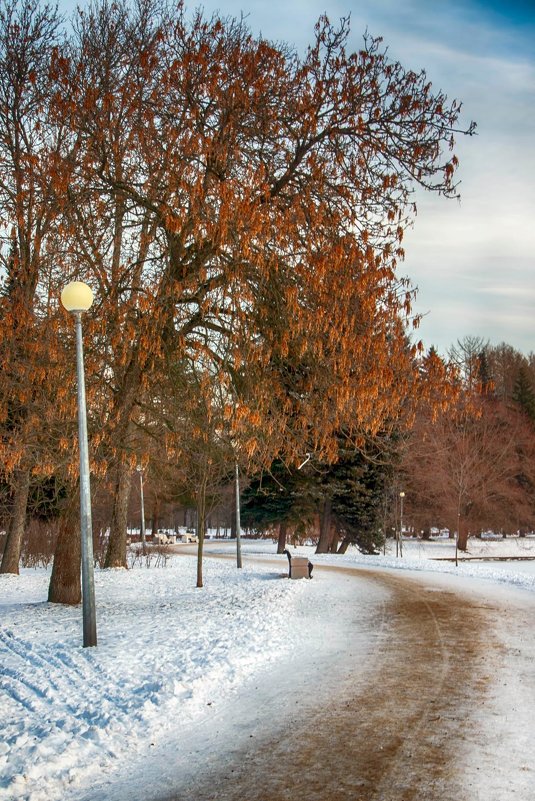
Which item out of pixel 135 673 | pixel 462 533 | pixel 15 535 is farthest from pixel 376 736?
pixel 462 533

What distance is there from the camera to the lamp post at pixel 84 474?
916 cm

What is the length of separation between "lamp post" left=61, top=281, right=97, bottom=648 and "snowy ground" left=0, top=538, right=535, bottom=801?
19.3 inches

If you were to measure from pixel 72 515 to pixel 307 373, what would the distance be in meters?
5.94

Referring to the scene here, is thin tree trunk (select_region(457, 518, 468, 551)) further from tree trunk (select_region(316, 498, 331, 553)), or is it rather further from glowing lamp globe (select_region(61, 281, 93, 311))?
glowing lamp globe (select_region(61, 281, 93, 311))

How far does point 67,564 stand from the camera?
14.0m

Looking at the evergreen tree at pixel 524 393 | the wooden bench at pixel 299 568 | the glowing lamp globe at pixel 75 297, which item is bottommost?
the wooden bench at pixel 299 568

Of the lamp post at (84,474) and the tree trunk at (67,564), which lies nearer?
the lamp post at (84,474)

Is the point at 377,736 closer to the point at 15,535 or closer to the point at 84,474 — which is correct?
the point at 84,474

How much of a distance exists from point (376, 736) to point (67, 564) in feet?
31.7

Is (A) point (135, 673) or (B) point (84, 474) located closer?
(A) point (135, 673)

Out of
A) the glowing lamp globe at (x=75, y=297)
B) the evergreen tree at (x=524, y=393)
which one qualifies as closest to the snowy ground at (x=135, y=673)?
the glowing lamp globe at (x=75, y=297)

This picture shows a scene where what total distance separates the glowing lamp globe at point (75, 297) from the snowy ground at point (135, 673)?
474 cm

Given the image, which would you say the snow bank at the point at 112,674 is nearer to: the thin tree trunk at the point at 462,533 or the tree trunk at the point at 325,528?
the tree trunk at the point at 325,528

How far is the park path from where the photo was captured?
15.5ft
